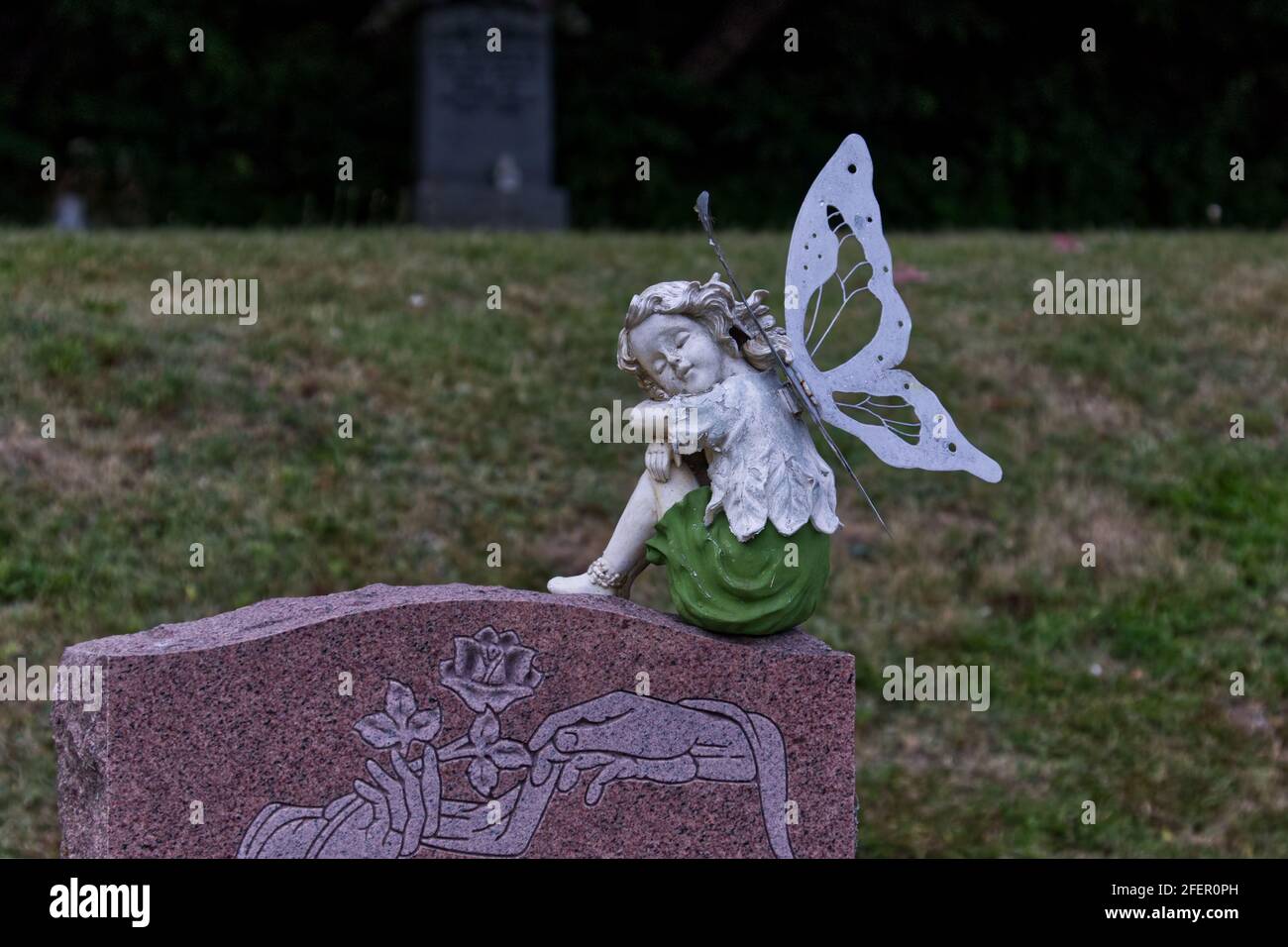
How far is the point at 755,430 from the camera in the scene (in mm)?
4125

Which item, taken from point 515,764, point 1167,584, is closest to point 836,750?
point 515,764

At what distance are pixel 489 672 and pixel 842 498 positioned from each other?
3510mm

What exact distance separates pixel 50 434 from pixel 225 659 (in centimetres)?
318

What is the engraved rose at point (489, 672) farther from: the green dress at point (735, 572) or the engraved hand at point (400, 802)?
the green dress at point (735, 572)

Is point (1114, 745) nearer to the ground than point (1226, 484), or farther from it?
nearer to the ground

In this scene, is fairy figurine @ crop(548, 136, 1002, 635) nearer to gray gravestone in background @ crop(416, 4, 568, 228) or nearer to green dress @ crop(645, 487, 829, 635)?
green dress @ crop(645, 487, 829, 635)

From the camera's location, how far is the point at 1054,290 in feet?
28.9

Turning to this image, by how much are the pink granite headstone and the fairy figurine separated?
16 centimetres

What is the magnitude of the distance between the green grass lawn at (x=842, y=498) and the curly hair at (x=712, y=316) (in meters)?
2.07

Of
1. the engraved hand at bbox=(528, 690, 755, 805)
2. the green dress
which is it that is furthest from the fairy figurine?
the engraved hand at bbox=(528, 690, 755, 805)

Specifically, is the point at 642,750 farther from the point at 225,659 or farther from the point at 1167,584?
the point at 1167,584

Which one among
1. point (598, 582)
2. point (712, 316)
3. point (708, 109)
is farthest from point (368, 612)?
point (708, 109)

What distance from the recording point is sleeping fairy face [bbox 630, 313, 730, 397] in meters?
4.15

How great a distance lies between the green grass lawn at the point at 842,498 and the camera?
5.75 meters
